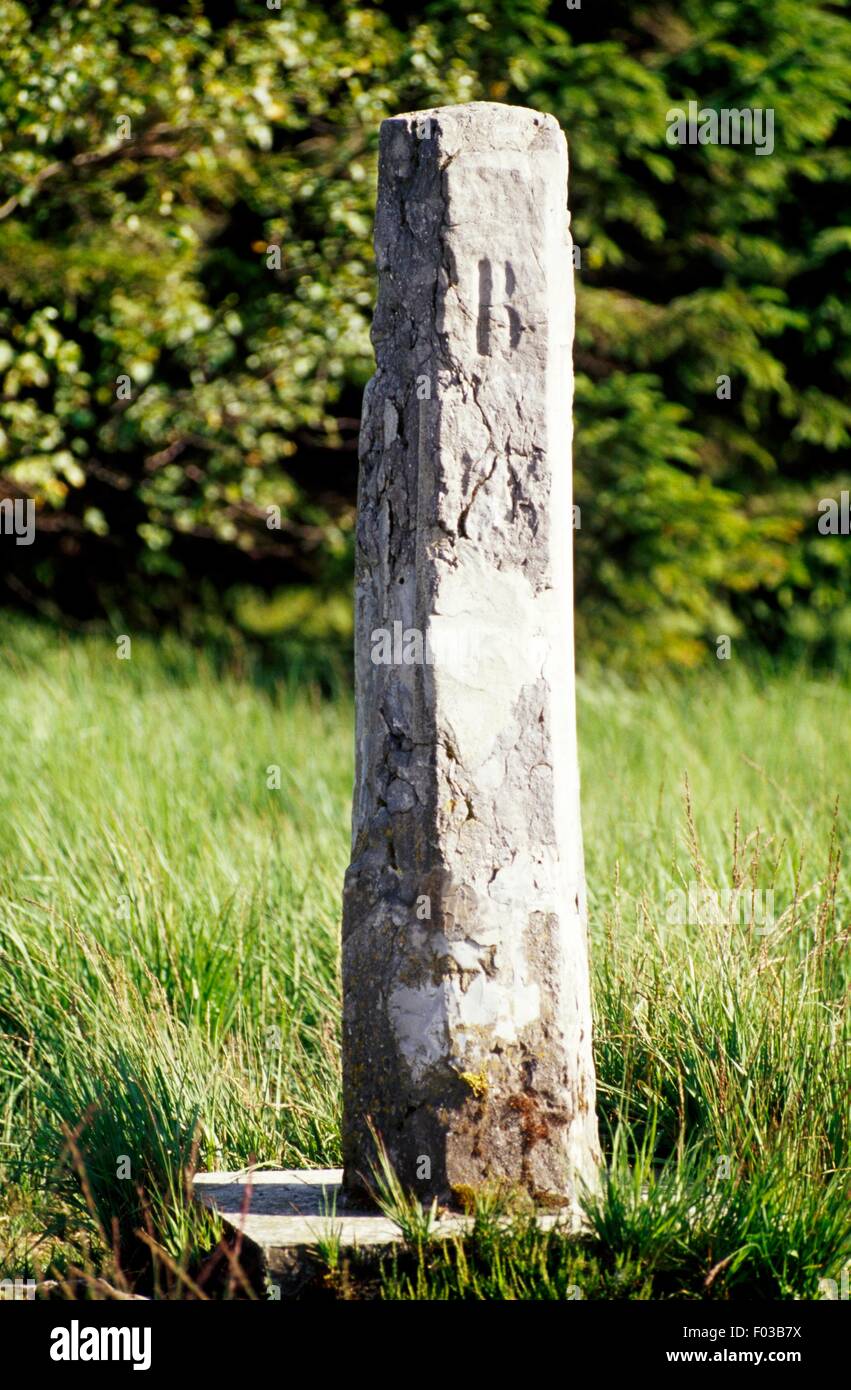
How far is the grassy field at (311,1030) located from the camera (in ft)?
8.13

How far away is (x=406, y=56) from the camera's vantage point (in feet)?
21.8

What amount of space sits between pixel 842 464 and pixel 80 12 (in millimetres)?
6141

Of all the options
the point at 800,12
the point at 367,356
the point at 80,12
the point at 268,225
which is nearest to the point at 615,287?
the point at 800,12

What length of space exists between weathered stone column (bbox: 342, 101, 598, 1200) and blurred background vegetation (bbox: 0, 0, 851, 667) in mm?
3485

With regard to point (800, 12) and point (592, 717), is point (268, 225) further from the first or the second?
point (800, 12)

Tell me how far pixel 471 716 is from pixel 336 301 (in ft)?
15.6

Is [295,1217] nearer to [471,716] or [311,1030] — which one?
[311,1030]

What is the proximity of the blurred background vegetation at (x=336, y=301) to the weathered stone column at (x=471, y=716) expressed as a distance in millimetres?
3485

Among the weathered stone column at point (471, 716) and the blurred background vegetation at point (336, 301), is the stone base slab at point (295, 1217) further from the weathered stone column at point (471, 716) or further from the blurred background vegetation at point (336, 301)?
the blurred background vegetation at point (336, 301)

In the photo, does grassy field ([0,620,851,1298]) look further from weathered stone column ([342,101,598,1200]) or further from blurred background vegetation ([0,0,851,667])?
blurred background vegetation ([0,0,851,667])

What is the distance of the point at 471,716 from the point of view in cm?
257

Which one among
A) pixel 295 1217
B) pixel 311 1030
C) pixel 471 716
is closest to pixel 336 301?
pixel 311 1030

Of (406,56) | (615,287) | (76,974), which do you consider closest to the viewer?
(76,974)

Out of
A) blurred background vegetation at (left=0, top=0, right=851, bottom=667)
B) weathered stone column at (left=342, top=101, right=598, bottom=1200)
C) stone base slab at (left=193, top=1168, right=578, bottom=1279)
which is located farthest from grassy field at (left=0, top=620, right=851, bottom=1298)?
blurred background vegetation at (left=0, top=0, right=851, bottom=667)
